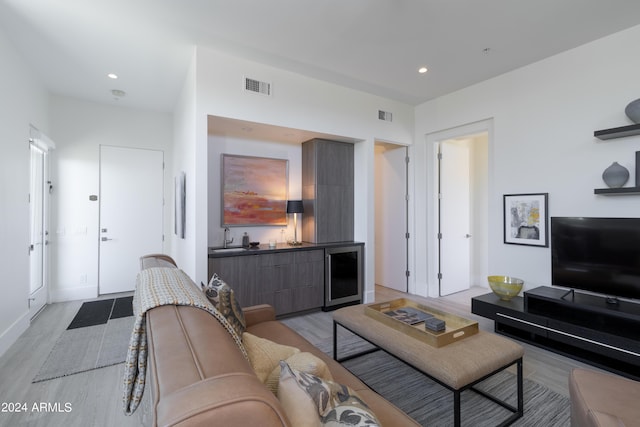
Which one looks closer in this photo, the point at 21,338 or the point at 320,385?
the point at 320,385

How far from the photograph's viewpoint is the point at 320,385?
0.97 m

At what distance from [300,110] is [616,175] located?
334cm

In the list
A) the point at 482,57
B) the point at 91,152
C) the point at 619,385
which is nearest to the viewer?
the point at 619,385

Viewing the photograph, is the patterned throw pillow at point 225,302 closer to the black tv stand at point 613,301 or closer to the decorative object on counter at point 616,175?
the black tv stand at point 613,301

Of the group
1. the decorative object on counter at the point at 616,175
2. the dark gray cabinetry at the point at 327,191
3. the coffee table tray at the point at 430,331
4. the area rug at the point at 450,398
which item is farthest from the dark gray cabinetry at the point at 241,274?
the decorative object on counter at the point at 616,175

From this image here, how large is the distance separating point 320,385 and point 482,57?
3881mm

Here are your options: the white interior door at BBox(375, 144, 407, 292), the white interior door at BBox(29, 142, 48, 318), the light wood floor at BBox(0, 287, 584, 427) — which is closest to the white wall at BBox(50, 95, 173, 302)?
the white interior door at BBox(29, 142, 48, 318)

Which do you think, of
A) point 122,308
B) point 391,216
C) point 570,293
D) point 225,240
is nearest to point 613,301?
point 570,293

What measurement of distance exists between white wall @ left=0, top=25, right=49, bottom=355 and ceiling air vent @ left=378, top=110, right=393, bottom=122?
4.31m

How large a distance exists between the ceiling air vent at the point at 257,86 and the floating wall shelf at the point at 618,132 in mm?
3472

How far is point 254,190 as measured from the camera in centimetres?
433

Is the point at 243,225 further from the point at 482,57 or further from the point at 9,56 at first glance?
the point at 482,57

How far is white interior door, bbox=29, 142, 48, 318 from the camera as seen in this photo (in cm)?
385

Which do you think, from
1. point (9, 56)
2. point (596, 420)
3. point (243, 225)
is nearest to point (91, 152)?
point (9, 56)
